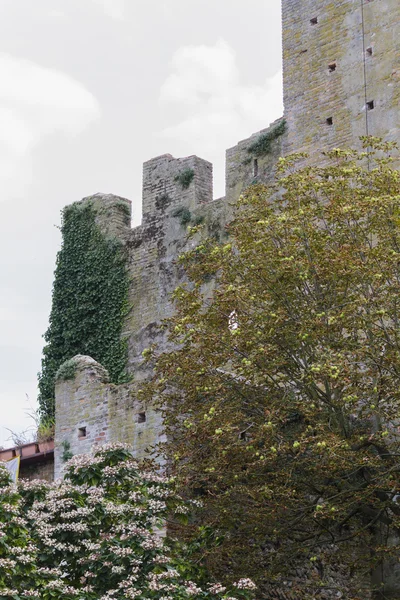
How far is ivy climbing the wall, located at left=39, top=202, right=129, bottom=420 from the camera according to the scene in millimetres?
33125

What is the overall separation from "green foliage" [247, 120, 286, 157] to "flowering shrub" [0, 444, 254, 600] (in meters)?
12.8

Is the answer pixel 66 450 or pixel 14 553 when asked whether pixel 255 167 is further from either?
pixel 14 553

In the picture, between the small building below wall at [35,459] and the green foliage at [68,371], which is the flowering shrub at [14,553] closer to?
the green foliage at [68,371]

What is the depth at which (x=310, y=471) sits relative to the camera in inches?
730

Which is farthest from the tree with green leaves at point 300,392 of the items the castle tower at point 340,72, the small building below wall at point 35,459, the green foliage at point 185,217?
the green foliage at point 185,217

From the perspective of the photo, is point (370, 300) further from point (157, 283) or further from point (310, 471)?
point (157, 283)

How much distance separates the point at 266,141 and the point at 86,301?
6.85m

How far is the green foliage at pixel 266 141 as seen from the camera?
30266mm

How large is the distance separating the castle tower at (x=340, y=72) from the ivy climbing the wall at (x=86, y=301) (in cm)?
684

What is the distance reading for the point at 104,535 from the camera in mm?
17719

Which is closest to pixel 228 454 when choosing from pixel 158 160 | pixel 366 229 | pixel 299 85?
pixel 366 229

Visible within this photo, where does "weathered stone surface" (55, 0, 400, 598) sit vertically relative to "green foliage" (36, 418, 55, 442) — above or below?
above

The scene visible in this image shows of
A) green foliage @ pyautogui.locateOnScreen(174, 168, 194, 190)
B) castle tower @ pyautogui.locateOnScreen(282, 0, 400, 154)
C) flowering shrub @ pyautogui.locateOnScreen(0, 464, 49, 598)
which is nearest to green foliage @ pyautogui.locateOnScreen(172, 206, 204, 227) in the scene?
green foliage @ pyautogui.locateOnScreen(174, 168, 194, 190)

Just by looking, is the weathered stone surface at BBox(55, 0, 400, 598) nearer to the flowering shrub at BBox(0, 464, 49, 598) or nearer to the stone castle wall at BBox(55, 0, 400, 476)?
the stone castle wall at BBox(55, 0, 400, 476)
